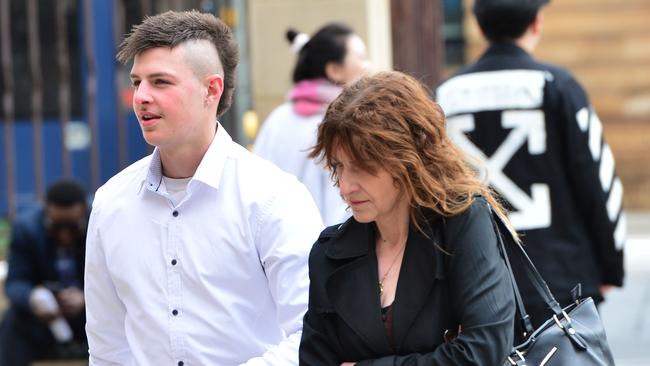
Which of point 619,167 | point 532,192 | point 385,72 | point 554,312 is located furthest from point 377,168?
point 619,167

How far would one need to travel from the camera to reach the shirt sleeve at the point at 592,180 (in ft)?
16.1

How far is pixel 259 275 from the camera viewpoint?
11.7 feet

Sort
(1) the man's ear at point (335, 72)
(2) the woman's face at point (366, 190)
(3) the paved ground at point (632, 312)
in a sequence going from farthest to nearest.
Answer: (3) the paved ground at point (632, 312) < (1) the man's ear at point (335, 72) < (2) the woman's face at point (366, 190)

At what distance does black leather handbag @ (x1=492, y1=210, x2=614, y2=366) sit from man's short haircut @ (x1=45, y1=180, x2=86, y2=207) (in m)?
4.18

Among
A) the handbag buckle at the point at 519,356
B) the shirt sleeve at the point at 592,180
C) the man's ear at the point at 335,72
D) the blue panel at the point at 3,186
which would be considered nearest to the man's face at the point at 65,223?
the blue panel at the point at 3,186

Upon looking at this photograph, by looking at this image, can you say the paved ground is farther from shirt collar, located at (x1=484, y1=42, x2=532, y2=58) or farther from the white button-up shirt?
the white button-up shirt

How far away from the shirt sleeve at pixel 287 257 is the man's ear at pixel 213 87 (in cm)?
30

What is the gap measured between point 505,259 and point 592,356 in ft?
0.98

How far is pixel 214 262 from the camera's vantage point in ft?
11.6

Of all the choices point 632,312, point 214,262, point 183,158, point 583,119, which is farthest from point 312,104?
point 632,312

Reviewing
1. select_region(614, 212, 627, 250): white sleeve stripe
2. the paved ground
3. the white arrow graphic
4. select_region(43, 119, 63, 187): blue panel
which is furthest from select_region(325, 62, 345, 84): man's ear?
the paved ground

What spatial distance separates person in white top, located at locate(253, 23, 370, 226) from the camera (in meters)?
5.82

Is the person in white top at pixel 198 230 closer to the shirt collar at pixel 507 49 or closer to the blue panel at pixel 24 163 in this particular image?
the shirt collar at pixel 507 49

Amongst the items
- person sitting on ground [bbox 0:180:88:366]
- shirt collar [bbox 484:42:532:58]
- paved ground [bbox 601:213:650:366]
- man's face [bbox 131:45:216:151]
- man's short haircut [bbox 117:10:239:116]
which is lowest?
paved ground [bbox 601:213:650:366]
